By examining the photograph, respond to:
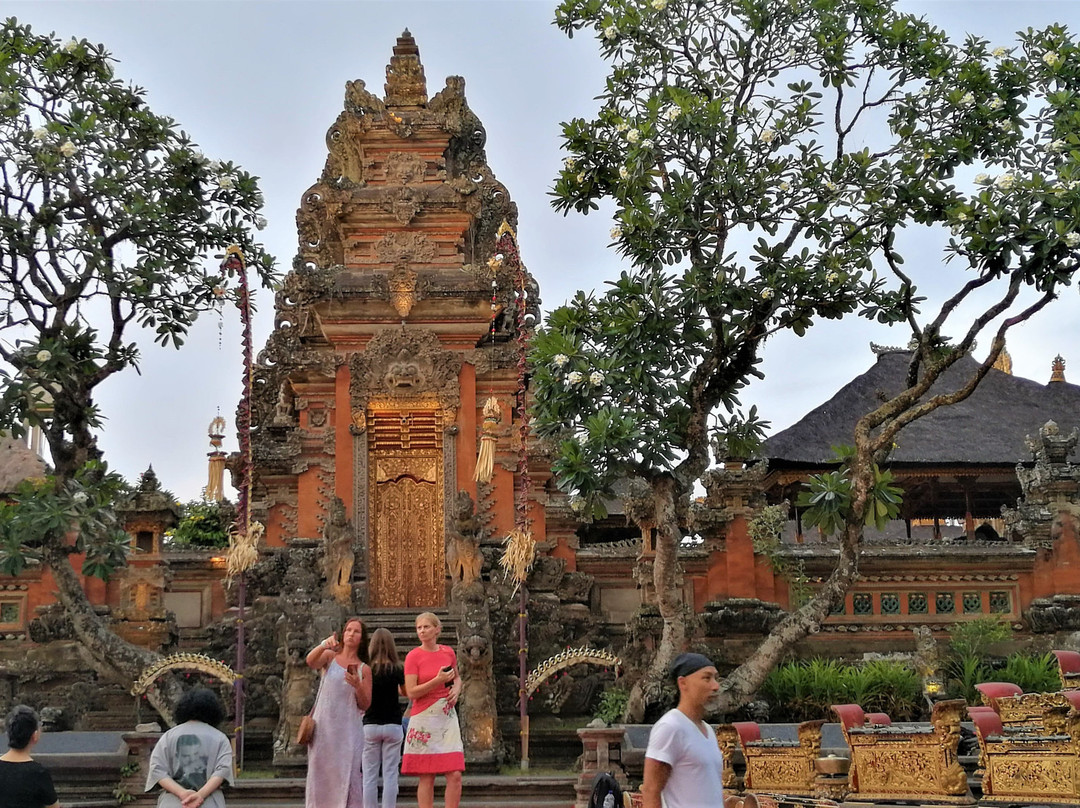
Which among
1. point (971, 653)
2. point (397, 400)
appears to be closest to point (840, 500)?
point (971, 653)

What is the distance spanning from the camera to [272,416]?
68.7ft

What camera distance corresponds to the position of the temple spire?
21.0 m

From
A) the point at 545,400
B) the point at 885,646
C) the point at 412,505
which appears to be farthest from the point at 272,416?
the point at 885,646

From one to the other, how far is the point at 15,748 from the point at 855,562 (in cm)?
942

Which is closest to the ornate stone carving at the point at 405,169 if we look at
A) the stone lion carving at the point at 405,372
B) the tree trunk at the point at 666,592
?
the stone lion carving at the point at 405,372

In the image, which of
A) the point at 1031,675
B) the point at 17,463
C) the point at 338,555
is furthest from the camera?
the point at 17,463

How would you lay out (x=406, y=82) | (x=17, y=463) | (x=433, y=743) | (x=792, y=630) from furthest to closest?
(x=17, y=463), (x=406, y=82), (x=792, y=630), (x=433, y=743)

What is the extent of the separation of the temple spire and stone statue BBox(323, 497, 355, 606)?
7417 millimetres

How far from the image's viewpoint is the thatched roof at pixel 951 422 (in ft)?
75.8

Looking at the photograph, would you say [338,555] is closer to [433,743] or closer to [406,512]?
[406,512]

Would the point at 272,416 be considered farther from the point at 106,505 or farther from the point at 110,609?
the point at 106,505

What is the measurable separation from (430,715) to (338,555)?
803 cm

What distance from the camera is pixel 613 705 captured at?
1498cm

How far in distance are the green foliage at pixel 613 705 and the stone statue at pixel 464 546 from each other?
2.26 m
